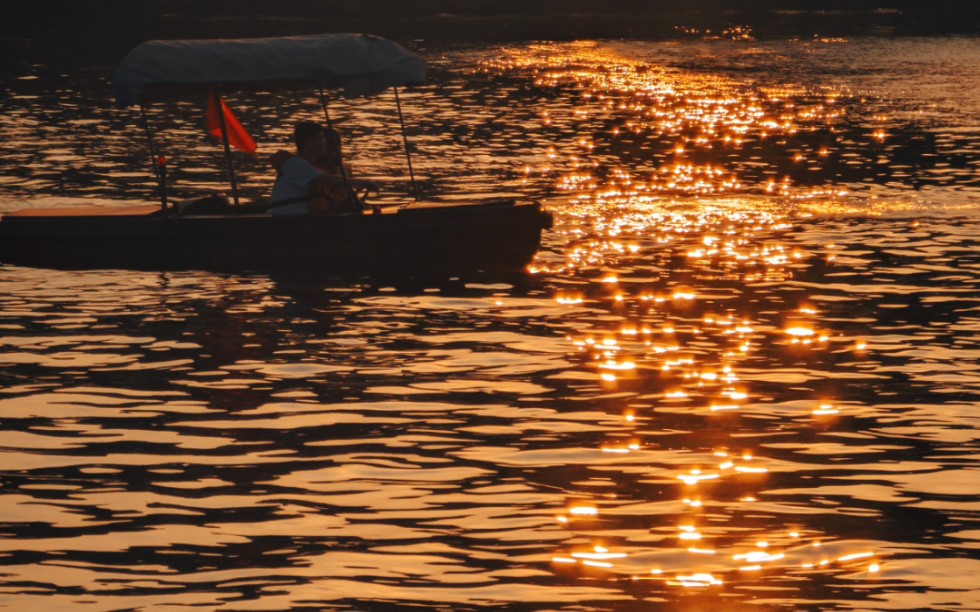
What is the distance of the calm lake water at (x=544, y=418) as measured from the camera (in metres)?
9.70

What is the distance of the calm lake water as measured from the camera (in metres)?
9.70

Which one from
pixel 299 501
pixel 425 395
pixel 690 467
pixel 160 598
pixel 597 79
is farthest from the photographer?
pixel 597 79

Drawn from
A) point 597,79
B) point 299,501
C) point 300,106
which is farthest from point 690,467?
point 597,79

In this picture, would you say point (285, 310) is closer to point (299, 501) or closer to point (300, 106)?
point (299, 501)

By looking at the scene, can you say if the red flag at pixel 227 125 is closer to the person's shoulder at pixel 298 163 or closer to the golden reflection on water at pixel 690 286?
the person's shoulder at pixel 298 163

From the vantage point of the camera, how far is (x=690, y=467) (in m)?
11.8

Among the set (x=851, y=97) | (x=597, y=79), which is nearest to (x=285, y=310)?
(x=851, y=97)

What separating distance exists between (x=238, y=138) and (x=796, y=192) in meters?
9.14

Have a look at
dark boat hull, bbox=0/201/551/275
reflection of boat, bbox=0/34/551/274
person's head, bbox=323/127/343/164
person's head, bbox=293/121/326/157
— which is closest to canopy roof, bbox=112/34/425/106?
reflection of boat, bbox=0/34/551/274

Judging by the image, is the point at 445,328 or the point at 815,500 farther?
the point at 445,328

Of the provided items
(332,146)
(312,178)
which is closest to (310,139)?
(332,146)

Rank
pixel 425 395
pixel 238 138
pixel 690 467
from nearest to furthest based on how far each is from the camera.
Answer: pixel 690 467 → pixel 425 395 → pixel 238 138

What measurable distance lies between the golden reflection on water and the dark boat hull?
696 mm

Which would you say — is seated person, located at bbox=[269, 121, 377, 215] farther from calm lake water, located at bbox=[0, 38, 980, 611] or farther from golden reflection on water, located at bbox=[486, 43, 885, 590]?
golden reflection on water, located at bbox=[486, 43, 885, 590]
